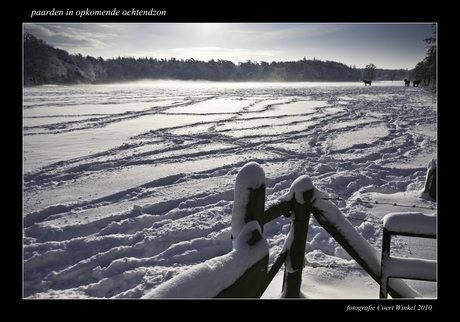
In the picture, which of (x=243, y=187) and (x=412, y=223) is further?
(x=412, y=223)

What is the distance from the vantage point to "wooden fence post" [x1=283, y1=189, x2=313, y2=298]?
248 centimetres

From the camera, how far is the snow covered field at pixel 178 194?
354cm

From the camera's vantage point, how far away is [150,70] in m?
96.7

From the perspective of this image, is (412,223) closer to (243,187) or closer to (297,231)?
(297,231)

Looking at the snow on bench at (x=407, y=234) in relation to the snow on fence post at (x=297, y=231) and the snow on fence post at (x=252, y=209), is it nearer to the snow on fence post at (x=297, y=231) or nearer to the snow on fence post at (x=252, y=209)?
the snow on fence post at (x=297, y=231)

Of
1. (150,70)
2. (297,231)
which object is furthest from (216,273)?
(150,70)

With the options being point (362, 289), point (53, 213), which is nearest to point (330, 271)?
point (362, 289)

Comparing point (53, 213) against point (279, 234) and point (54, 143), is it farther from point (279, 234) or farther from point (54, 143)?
point (54, 143)

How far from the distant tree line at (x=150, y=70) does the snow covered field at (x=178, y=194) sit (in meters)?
46.9

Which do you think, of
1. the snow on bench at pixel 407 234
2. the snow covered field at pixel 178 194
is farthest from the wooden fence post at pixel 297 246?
the snow on bench at pixel 407 234

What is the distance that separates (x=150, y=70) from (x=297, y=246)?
103670mm

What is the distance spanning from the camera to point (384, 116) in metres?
15.5
